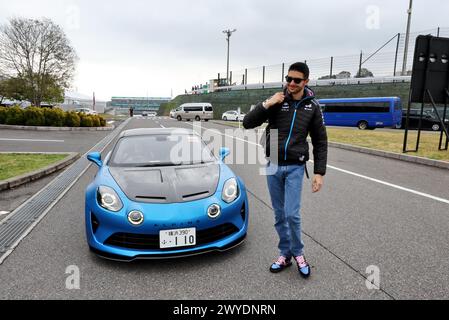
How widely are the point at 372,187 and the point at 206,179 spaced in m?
4.14

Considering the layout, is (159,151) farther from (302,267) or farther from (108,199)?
(302,267)

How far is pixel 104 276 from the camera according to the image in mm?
2773

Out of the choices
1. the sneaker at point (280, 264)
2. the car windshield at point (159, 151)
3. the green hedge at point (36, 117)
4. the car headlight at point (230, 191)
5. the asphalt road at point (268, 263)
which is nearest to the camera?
the asphalt road at point (268, 263)

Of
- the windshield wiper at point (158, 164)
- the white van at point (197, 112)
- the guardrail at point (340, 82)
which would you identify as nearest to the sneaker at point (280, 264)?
the windshield wiper at point (158, 164)

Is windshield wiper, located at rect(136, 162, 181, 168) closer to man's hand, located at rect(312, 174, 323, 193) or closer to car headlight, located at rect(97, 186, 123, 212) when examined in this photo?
car headlight, located at rect(97, 186, 123, 212)

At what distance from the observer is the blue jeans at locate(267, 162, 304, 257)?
2.79m

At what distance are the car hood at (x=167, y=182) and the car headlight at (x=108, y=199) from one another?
104 millimetres

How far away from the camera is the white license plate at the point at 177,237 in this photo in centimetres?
277

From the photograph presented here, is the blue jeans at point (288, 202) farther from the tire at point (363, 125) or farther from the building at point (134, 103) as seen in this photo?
the building at point (134, 103)

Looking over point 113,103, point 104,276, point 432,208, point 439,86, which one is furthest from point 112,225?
point 113,103

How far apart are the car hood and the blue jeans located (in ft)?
2.07

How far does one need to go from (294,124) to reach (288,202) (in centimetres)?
69

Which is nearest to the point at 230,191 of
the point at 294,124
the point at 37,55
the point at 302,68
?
the point at 294,124
